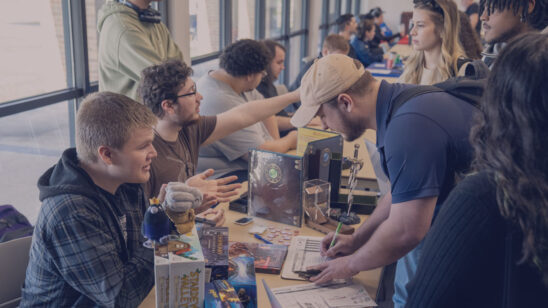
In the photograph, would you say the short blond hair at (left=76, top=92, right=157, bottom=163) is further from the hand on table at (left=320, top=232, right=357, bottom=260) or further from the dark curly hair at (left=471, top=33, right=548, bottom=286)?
the dark curly hair at (left=471, top=33, right=548, bottom=286)

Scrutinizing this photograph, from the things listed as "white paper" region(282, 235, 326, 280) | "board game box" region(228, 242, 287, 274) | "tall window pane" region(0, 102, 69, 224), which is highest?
"board game box" region(228, 242, 287, 274)

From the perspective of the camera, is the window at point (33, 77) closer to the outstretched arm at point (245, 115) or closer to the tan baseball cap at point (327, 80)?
the outstretched arm at point (245, 115)

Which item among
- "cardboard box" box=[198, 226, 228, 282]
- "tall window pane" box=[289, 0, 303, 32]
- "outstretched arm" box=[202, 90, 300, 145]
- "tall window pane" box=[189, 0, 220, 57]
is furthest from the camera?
"tall window pane" box=[289, 0, 303, 32]

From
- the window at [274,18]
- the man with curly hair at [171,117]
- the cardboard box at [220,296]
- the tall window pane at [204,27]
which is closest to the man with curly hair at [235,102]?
the man with curly hair at [171,117]

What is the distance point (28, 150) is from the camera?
12.4 feet

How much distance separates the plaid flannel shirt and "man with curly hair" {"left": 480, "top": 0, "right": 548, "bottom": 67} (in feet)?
6.55

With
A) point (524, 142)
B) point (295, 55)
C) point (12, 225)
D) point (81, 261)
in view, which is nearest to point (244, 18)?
point (295, 55)

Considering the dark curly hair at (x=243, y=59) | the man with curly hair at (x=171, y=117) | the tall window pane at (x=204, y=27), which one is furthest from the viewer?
the tall window pane at (x=204, y=27)

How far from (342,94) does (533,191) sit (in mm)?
985

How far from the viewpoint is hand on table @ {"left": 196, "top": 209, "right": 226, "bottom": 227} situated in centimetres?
210

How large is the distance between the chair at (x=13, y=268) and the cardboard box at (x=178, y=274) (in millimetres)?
648

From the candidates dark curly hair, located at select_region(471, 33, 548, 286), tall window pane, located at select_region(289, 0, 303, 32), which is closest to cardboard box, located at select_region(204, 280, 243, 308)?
dark curly hair, located at select_region(471, 33, 548, 286)

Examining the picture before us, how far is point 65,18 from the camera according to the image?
349 centimetres

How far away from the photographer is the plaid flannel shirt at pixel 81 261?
4.84 feet
